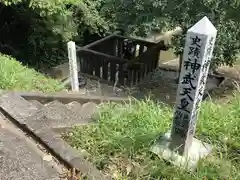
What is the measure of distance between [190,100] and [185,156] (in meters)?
0.52

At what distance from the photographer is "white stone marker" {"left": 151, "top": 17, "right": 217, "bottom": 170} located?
2.75 meters

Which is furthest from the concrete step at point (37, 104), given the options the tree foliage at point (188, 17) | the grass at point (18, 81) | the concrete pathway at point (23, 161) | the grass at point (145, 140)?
the tree foliage at point (188, 17)

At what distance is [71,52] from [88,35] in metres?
5.33

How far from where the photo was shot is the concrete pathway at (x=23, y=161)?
3.00 meters

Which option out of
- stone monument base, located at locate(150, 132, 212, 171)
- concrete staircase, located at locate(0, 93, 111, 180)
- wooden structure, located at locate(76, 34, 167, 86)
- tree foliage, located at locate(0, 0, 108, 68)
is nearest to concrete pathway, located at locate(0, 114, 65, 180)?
concrete staircase, located at locate(0, 93, 111, 180)

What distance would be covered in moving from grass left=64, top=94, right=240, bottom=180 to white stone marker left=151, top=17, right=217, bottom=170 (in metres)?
0.10

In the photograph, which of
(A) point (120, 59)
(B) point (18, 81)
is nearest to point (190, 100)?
(B) point (18, 81)

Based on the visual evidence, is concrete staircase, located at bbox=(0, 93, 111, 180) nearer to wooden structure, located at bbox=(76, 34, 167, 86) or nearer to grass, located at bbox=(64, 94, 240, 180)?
grass, located at bbox=(64, 94, 240, 180)

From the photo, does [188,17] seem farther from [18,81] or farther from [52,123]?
[52,123]

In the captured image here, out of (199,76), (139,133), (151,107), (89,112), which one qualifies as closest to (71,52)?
(89,112)

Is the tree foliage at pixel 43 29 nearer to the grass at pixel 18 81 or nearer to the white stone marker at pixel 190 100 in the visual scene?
the grass at pixel 18 81

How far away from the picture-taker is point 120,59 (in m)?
10.1

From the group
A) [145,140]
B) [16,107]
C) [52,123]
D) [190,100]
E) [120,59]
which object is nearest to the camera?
[190,100]

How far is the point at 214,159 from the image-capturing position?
3.06 m
